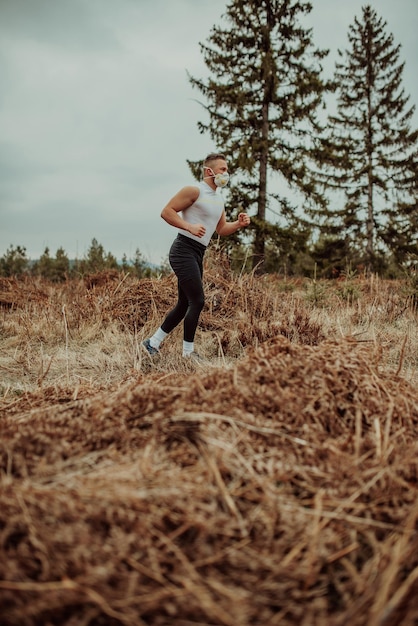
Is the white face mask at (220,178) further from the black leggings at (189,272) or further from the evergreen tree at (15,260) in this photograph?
the evergreen tree at (15,260)

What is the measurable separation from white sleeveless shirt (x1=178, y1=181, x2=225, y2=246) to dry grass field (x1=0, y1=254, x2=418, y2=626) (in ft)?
7.45

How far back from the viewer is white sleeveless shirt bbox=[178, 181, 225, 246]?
4.07m

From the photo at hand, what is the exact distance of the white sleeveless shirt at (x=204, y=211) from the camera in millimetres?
4066

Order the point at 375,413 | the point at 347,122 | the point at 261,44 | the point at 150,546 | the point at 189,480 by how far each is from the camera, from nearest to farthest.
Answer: the point at 150,546
the point at 189,480
the point at 375,413
the point at 261,44
the point at 347,122

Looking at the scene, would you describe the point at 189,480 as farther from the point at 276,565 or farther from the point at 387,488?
the point at 387,488

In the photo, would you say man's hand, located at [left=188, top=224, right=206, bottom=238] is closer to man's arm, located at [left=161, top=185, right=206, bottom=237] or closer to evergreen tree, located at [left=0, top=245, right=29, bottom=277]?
man's arm, located at [left=161, top=185, right=206, bottom=237]

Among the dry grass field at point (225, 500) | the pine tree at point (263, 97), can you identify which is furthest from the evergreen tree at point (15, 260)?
the dry grass field at point (225, 500)

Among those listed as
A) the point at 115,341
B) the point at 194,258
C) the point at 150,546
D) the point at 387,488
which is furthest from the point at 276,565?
the point at 115,341

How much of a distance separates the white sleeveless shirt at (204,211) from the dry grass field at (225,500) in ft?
7.45

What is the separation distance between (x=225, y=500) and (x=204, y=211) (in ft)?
10.9

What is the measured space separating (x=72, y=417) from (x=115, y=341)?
321 centimetres

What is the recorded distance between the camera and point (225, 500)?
118 cm

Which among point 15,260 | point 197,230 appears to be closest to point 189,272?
point 197,230

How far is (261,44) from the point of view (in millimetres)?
16109
